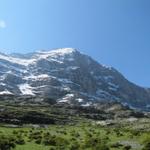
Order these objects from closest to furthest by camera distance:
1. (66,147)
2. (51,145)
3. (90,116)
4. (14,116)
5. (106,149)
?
(106,149), (66,147), (51,145), (14,116), (90,116)

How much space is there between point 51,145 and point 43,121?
268 feet

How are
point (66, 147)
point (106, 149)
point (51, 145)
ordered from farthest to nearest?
point (51, 145) < point (66, 147) < point (106, 149)

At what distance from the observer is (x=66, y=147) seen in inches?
1697

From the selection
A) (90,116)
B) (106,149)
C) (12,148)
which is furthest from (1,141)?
(90,116)

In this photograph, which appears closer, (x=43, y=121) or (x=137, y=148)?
(x=137, y=148)

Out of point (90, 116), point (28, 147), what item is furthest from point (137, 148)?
point (90, 116)

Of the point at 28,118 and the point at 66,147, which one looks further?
the point at 28,118

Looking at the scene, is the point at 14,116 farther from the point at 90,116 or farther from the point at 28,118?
the point at 90,116

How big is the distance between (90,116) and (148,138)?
142506mm

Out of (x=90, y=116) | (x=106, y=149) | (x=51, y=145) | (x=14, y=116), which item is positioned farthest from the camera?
(x=90, y=116)

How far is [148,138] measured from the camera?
42.5m

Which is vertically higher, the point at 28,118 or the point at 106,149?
the point at 28,118

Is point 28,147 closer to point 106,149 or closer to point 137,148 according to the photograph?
point 106,149

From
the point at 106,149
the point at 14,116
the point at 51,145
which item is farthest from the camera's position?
the point at 14,116
